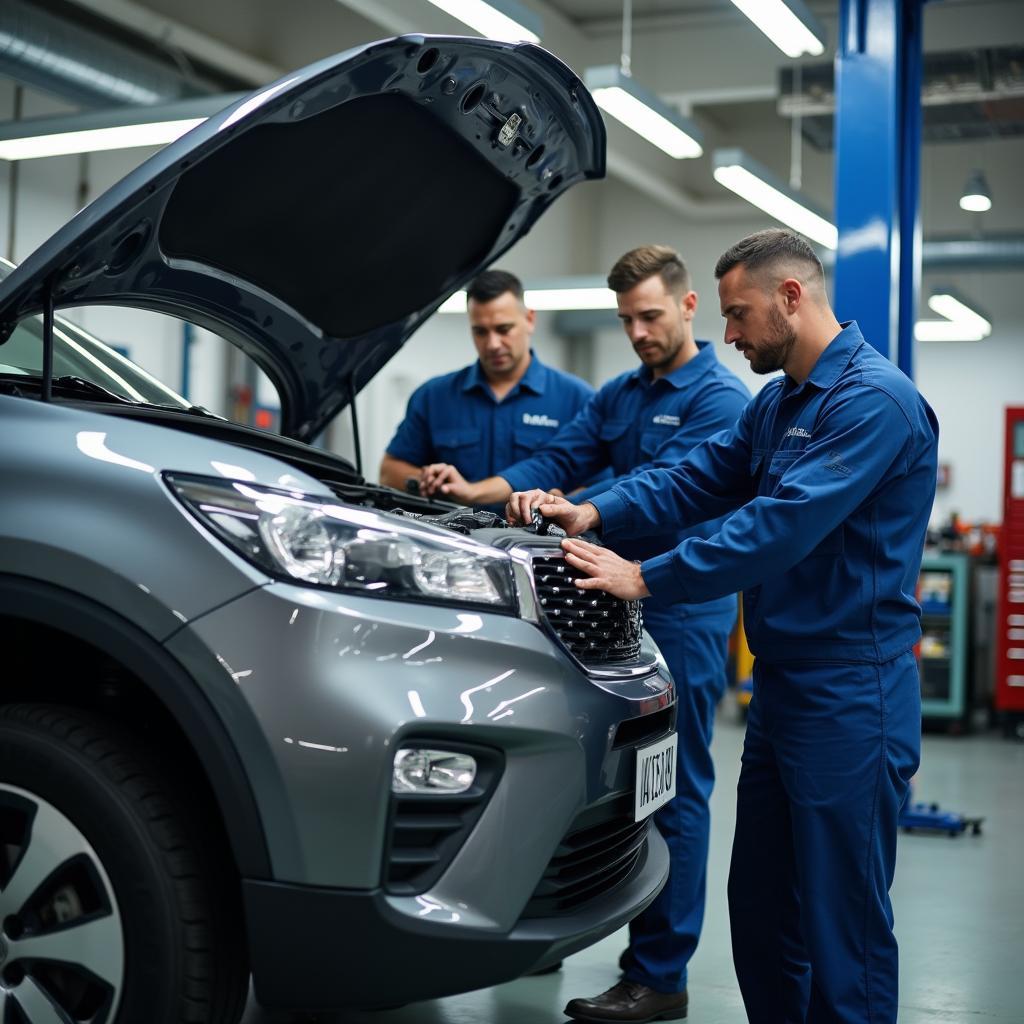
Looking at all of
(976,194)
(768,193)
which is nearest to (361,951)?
(768,193)

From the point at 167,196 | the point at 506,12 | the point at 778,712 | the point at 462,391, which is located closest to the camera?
the point at 167,196

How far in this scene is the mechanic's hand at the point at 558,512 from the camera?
2445 millimetres

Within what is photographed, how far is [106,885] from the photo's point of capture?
5.42 ft

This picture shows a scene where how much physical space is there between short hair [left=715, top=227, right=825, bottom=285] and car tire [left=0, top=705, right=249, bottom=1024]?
4.09ft

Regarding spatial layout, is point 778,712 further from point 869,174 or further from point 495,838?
point 869,174

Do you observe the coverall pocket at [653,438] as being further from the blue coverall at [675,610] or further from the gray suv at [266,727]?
the gray suv at [266,727]

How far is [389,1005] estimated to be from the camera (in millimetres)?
1662

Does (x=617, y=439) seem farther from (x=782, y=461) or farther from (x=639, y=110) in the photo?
(x=639, y=110)

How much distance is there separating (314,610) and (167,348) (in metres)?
7.24

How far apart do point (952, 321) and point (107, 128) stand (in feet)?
22.8

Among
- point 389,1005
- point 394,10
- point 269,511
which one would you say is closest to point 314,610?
point 269,511

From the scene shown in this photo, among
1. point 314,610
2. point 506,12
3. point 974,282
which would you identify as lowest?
point 314,610

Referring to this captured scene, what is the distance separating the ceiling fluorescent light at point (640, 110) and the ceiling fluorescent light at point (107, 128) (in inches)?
64.2

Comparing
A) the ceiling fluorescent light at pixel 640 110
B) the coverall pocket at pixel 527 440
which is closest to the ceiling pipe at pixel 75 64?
the ceiling fluorescent light at pixel 640 110
